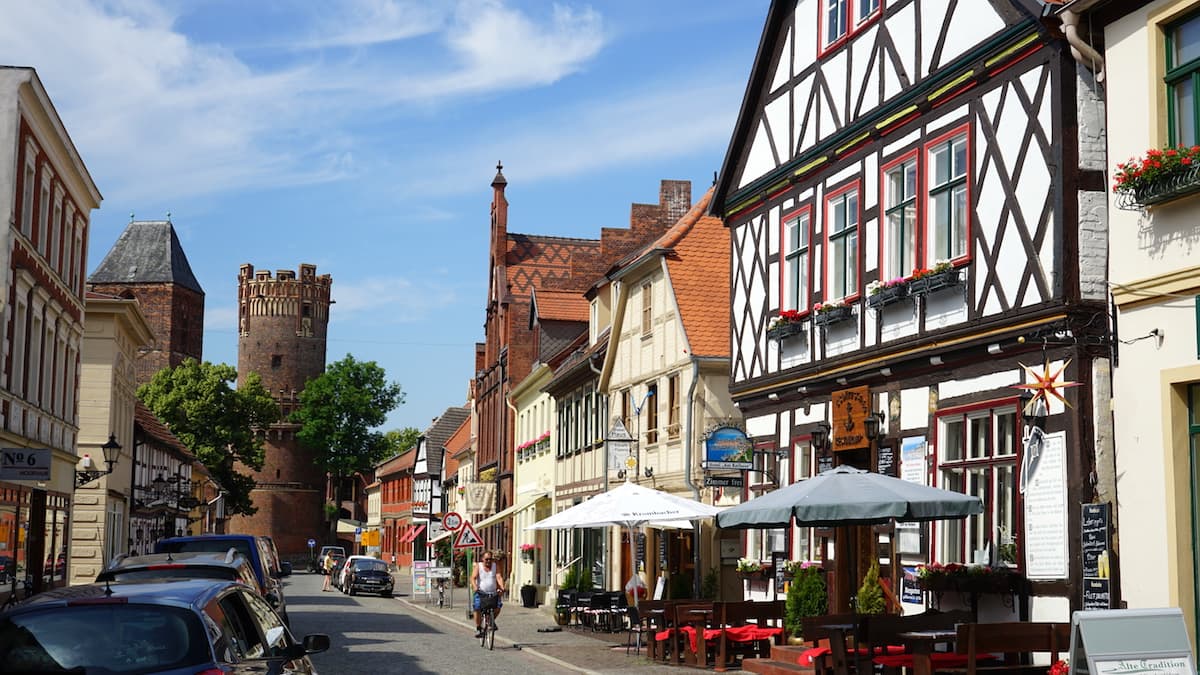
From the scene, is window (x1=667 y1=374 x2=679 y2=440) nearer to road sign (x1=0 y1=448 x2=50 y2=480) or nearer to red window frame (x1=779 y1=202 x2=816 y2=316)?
red window frame (x1=779 y1=202 x2=816 y2=316)

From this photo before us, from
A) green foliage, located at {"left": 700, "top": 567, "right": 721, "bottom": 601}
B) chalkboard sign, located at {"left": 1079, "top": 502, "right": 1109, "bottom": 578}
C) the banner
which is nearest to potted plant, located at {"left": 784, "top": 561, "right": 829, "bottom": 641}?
chalkboard sign, located at {"left": 1079, "top": 502, "right": 1109, "bottom": 578}

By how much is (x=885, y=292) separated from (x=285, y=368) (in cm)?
10284

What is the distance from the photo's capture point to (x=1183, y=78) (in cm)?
1411

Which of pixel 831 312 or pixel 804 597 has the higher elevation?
pixel 831 312

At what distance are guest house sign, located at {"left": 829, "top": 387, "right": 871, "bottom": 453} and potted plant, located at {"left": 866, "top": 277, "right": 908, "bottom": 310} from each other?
1.27m

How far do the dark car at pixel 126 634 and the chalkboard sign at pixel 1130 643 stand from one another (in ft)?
17.8

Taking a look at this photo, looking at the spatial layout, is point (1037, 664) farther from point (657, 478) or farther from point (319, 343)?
point (319, 343)

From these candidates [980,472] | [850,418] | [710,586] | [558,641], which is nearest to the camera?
[980,472]

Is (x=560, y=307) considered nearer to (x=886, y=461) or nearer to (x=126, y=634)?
(x=886, y=461)

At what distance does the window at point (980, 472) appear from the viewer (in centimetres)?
1684

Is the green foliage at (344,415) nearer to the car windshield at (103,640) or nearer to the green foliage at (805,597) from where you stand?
the green foliage at (805,597)

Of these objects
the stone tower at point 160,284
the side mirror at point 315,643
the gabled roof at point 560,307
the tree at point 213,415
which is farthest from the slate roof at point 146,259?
the side mirror at point 315,643

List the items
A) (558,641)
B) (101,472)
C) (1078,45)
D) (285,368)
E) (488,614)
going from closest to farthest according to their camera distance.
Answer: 1. (1078,45)
2. (488,614)
3. (558,641)
4. (101,472)
5. (285,368)

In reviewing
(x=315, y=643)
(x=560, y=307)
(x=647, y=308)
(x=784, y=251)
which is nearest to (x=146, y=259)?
(x=560, y=307)
